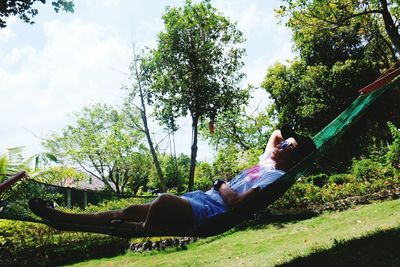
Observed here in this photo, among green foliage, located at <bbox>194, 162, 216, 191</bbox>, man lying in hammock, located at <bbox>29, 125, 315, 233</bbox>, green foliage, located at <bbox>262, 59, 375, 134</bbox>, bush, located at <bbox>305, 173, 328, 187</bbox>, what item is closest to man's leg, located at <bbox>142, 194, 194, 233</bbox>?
man lying in hammock, located at <bbox>29, 125, 315, 233</bbox>

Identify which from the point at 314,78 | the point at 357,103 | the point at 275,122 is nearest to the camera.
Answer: the point at 357,103

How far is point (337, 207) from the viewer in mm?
6941

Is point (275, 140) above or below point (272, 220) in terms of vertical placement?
above

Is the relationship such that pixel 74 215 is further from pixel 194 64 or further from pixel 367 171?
pixel 194 64

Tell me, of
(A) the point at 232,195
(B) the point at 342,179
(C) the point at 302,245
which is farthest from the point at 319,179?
(A) the point at 232,195

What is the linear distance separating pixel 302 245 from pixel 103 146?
55.5 ft

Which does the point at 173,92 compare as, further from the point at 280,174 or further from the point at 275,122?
the point at 280,174

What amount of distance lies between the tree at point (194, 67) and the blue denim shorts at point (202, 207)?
888 cm

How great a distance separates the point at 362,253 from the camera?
107 inches

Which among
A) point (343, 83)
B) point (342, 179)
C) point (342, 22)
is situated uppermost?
point (343, 83)

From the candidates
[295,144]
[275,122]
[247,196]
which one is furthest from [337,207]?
Result: [275,122]

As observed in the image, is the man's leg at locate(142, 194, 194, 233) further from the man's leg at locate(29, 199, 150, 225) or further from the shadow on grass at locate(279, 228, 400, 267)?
the shadow on grass at locate(279, 228, 400, 267)

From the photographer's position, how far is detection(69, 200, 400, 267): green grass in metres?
2.82

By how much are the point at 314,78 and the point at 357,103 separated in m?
9.99
